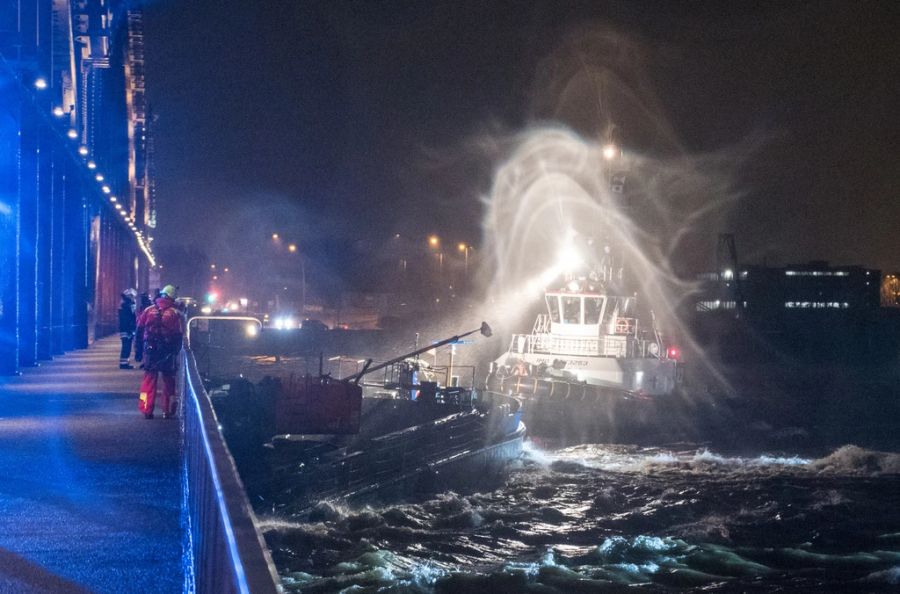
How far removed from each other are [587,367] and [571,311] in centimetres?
303

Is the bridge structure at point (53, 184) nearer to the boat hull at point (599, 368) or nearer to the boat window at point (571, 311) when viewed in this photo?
the boat hull at point (599, 368)

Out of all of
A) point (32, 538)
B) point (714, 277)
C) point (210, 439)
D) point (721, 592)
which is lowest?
point (721, 592)

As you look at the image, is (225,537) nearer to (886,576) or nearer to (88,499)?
(88,499)

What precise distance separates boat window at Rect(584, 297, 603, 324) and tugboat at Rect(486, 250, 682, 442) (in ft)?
0.14

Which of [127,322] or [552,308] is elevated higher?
[552,308]

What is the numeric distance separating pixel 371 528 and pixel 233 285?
117369 mm

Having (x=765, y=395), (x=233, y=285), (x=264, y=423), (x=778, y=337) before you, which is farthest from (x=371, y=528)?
(x=233, y=285)

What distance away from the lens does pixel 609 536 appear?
22.7 meters

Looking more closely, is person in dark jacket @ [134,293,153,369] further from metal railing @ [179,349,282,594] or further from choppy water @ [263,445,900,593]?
metal railing @ [179,349,282,594]

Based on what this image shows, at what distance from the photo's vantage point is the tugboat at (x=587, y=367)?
35.5m

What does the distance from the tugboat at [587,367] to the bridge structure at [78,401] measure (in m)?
15.4

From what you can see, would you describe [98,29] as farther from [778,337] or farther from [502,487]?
[778,337]

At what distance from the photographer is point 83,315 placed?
126 ft

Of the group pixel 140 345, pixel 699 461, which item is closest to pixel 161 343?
pixel 140 345
